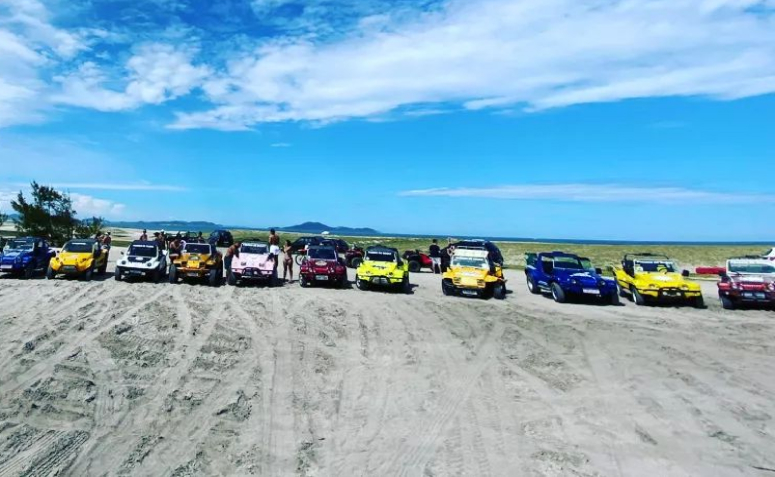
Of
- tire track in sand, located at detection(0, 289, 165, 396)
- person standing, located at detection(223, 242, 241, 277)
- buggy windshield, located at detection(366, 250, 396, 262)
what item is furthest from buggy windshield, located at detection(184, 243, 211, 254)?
tire track in sand, located at detection(0, 289, 165, 396)

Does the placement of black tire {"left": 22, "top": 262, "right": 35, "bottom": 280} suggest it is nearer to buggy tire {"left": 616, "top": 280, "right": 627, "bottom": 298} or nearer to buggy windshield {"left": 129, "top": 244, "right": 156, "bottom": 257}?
buggy windshield {"left": 129, "top": 244, "right": 156, "bottom": 257}

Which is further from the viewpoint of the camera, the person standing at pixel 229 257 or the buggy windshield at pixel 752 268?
the person standing at pixel 229 257

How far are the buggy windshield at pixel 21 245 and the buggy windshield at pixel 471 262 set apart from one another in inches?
659

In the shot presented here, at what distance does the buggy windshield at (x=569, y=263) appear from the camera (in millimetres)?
20227

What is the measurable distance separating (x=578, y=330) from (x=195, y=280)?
13.8 m

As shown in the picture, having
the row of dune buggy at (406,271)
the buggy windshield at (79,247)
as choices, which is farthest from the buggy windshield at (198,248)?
the buggy windshield at (79,247)

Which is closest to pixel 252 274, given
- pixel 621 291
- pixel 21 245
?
pixel 21 245

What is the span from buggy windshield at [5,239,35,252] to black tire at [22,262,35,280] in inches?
33.8

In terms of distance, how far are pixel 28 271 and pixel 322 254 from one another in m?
11.1

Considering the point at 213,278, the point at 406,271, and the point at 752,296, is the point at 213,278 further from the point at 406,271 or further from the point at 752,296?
the point at 752,296

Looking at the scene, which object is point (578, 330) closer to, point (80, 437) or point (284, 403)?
point (284, 403)

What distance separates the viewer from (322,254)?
21109 millimetres

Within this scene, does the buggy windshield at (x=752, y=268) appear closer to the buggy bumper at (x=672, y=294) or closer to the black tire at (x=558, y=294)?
the buggy bumper at (x=672, y=294)

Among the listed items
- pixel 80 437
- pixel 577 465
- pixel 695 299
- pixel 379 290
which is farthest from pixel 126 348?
pixel 695 299
